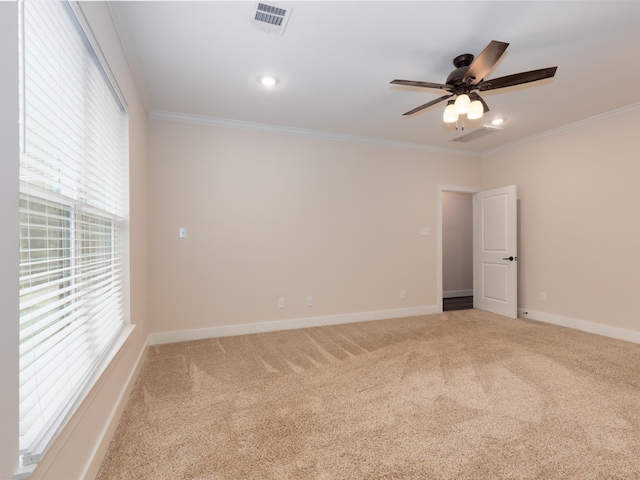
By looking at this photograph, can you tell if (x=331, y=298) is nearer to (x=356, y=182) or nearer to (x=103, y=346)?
(x=356, y=182)

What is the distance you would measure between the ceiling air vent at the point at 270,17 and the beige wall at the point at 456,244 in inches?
211

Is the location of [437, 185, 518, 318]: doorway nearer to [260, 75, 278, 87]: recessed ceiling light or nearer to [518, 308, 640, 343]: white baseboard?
[518, 308, 640, 343]: white baseboard

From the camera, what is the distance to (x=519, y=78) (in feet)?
7.04

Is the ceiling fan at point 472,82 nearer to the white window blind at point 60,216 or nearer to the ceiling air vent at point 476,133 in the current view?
the ceiling air vent at point 476,133

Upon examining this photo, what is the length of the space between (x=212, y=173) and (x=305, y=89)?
1502 mm

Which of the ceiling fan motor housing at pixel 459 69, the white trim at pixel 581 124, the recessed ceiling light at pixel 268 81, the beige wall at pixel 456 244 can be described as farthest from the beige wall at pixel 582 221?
the recessed ceiling light at pixel 268 81

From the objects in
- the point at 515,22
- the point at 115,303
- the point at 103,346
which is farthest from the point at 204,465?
the point at 515,22

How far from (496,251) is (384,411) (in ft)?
12.0

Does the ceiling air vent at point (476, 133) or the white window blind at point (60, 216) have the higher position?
the ceiling air vent at point (476, 133)

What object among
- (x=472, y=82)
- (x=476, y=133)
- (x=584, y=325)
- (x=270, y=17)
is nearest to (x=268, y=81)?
(x=270, y=17)

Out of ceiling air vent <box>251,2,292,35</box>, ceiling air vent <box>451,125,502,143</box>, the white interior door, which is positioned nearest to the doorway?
the white interior door

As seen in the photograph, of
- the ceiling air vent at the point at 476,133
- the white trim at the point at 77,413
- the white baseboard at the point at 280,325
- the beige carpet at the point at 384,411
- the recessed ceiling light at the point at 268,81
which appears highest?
the recessed ceiling light at the point at 268,81

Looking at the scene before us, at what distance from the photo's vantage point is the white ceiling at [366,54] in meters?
2.02

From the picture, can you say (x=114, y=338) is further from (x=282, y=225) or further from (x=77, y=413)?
(x=282, y=225)
